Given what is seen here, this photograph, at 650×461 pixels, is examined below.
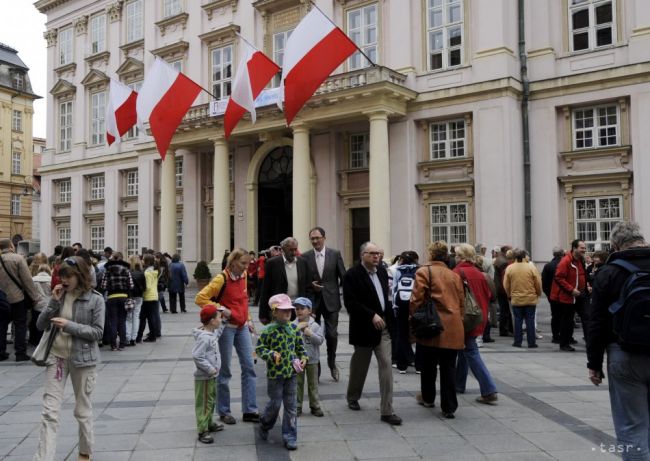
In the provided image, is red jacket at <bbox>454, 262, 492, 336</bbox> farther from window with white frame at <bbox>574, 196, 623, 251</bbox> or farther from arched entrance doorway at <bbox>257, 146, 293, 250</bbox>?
arched entrance doorway at <bbox>257, 146, 293, 250</bbox>

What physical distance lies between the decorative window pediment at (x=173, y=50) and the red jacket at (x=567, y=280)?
2292 centimetres

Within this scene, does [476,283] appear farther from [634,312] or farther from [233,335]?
[634,312]

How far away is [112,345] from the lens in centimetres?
1132

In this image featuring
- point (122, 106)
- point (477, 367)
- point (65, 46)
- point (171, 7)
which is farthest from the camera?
point (65, 46)

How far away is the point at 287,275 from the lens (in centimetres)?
763

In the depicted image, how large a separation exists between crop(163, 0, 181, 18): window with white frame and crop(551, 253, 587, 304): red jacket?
24539mm

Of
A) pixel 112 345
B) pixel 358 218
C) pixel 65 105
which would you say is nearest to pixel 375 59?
pixel 358 218

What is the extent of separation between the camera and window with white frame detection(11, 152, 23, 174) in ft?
206

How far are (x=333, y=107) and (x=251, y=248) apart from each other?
7.75 m

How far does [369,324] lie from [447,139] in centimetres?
1613

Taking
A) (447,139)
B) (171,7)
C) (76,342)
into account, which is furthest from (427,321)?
(171,7)

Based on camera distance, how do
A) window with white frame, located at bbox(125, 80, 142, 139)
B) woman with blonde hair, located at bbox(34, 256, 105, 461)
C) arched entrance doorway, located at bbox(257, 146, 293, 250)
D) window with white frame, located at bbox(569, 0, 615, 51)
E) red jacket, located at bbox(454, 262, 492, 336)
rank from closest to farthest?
woman with blonde hair, located at bbox(34, 256, 105, 461), red jacket, located at bbox(454, 262, 492, 336), window with white frame, located at bbox(569, 0, 615, 51), arched entrance doorway, located at bbox(257, 146, 293, 250), window with white frame, located at bbox(125, 80, 142, 139)

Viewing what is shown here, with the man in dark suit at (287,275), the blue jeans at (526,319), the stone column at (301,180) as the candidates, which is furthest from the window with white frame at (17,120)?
the man in dark suit at (287,275)

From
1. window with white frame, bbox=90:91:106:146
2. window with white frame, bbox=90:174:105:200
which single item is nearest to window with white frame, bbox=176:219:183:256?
window with white frame, bbox=90:174:105:200
